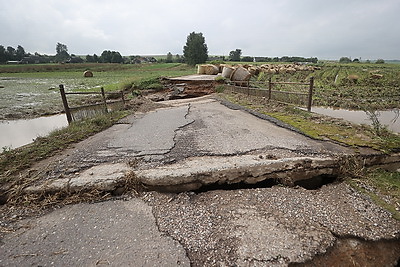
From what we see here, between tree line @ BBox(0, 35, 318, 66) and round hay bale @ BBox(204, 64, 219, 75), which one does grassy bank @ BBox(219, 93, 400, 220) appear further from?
tree line @ BBox(0, 35, 318, 66)

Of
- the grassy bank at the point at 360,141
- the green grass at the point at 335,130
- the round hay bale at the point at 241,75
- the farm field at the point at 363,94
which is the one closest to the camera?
the grassy bank at the point at 360,141

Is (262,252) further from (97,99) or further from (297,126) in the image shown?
(97,99)

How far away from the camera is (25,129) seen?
921cm

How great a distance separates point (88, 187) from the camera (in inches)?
118

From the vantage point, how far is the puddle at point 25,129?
24.3 feet

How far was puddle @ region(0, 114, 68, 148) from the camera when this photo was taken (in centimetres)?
742

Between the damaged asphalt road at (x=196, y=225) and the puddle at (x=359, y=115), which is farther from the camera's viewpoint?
the puddle at (x=359, y=115)

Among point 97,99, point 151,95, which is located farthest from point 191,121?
point 97,99

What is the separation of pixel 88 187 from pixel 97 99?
15007mm

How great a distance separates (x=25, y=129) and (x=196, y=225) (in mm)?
10492

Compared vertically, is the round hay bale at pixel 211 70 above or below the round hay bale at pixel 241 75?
above

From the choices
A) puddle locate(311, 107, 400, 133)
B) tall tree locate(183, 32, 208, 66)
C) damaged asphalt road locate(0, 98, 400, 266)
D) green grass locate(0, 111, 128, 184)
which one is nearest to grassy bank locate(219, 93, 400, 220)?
damaged asphalt road locate(0, 98, 400, 266)

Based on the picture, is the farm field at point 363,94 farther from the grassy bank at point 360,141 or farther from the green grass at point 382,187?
the green grass at point 382,187

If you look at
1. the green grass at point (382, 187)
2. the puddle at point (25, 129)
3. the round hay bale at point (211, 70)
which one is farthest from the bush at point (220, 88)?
the green grass at point (382, 187)
